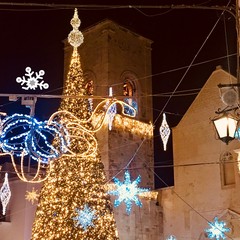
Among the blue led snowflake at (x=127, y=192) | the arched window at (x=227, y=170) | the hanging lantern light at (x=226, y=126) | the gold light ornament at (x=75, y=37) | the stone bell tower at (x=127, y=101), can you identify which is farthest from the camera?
the stone bell tower at (x=127, y=101)

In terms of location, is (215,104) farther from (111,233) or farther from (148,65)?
(111,233)

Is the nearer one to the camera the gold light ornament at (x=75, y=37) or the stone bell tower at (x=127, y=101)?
the gold light ornament at (x=75, y=37)

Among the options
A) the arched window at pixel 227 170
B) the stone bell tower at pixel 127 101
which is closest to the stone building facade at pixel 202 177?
the arched window at pixel 227 170

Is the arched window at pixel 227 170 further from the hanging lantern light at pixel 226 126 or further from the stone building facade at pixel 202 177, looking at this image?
the hanging lantern light at pixel 226 126

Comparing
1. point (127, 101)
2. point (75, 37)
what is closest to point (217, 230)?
point (127, 101)

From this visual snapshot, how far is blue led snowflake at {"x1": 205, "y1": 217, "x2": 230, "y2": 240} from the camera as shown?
57.7 feet

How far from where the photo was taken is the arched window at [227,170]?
18281 mm

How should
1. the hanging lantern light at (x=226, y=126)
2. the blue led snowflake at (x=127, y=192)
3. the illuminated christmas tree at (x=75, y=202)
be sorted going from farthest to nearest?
1. the blue led snowflake at (x=127, y=192)
2. the illuminated christmas tree at (x=75, y=202)
3. the hanging lantern light at (x=226, y=126)

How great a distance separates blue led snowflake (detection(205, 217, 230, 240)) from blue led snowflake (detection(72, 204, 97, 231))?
6.40m

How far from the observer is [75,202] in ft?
42.6

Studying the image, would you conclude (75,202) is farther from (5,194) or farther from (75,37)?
(5,194)

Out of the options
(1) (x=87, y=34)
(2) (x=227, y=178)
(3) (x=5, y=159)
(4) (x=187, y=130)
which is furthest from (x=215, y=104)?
(3) (x=5, y=159)

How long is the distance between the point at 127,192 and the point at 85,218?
6.98m

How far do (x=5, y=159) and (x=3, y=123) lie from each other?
657 inches
